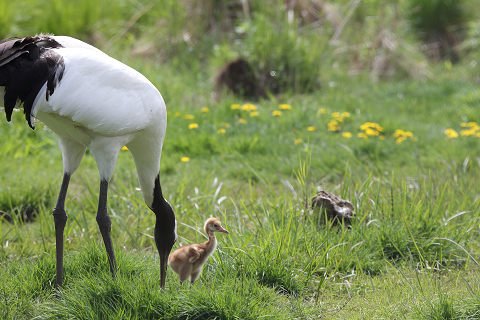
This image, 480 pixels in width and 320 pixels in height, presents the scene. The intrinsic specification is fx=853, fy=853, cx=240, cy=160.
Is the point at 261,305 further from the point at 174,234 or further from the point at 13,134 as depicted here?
the point at 13,134

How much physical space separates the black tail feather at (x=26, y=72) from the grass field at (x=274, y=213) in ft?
3.46

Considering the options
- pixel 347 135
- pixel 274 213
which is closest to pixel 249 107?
pixel 347 135

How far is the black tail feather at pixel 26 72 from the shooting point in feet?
15.1

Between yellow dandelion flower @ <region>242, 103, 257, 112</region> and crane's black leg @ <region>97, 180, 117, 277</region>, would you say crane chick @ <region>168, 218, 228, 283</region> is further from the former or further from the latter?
yellow dandelion flower @ <region>242, 103, 257, 112</region>

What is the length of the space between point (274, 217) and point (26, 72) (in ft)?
6.40

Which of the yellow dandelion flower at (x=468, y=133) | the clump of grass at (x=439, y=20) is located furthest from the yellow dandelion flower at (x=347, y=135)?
the clump of grass at (x=439, y=20)

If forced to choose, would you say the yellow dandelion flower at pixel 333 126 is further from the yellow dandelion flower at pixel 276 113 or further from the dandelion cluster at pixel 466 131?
the dandelion cluster at pixel 466 131

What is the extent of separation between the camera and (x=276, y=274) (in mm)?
5020

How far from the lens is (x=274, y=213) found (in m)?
5.77

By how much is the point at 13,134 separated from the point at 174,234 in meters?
3.61

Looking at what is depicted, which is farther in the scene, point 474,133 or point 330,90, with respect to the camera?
point 330,90

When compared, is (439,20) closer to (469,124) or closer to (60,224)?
(469,124)

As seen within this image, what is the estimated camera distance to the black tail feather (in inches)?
182

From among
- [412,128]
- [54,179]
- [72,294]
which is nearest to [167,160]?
[54,179]
